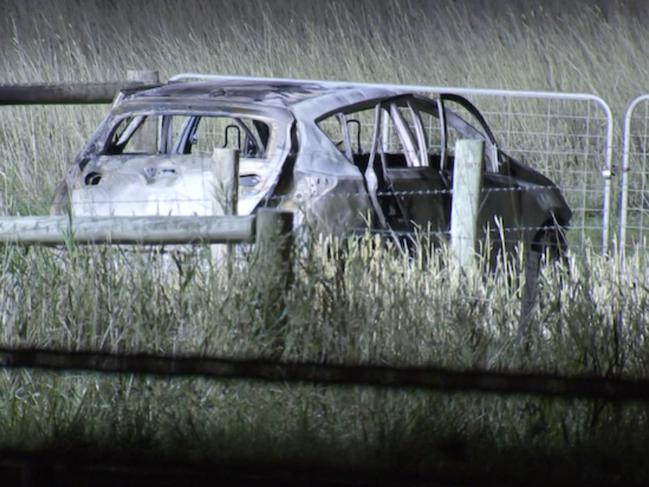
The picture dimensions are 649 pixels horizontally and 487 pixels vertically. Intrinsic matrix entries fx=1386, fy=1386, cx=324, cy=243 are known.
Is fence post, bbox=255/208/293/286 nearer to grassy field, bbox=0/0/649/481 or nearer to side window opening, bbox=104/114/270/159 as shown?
grassy field, bbox=0/0/649/481

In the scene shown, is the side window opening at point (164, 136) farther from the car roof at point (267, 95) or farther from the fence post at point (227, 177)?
the fence post at point (227, 177)

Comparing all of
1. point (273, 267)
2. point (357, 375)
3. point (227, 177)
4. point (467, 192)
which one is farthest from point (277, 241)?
point (357, 375)

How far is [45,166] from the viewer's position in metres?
11.1

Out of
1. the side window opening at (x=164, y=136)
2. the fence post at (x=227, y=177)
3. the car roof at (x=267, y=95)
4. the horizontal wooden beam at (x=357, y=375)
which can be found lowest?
the horizontal wooden beam at (x=357, y=375)

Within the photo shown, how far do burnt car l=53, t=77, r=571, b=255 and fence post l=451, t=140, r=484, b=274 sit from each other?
0.42 ft

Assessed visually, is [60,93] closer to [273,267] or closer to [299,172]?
[299,172]

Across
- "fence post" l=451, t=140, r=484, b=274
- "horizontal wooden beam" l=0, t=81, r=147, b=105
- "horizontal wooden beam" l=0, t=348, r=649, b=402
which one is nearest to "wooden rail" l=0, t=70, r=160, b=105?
"horizontal wooden beam" l=0, t=81, r=147, b=105

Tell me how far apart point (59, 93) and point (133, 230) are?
11.4ft

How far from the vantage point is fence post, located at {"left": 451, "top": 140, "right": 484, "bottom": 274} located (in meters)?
7.03

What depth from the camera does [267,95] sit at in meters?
7.44

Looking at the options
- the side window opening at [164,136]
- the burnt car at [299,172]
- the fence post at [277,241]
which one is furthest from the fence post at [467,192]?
the fence post at [277,241]

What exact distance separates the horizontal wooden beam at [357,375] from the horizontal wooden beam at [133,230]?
10.0 ft

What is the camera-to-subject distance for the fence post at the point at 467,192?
7.03 meters

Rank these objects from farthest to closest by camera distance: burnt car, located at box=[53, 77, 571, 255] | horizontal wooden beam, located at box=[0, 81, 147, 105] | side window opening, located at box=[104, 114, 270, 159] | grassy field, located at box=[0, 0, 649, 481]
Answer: horizontal wooden beam, located at box=[0, 81, 147, 105], side window opening, located at box=[104, 114, 270, 159], burnt car, located at box=[53, 77, 571, 255], grassy field, located at box=[0, 0, 649, 481]
